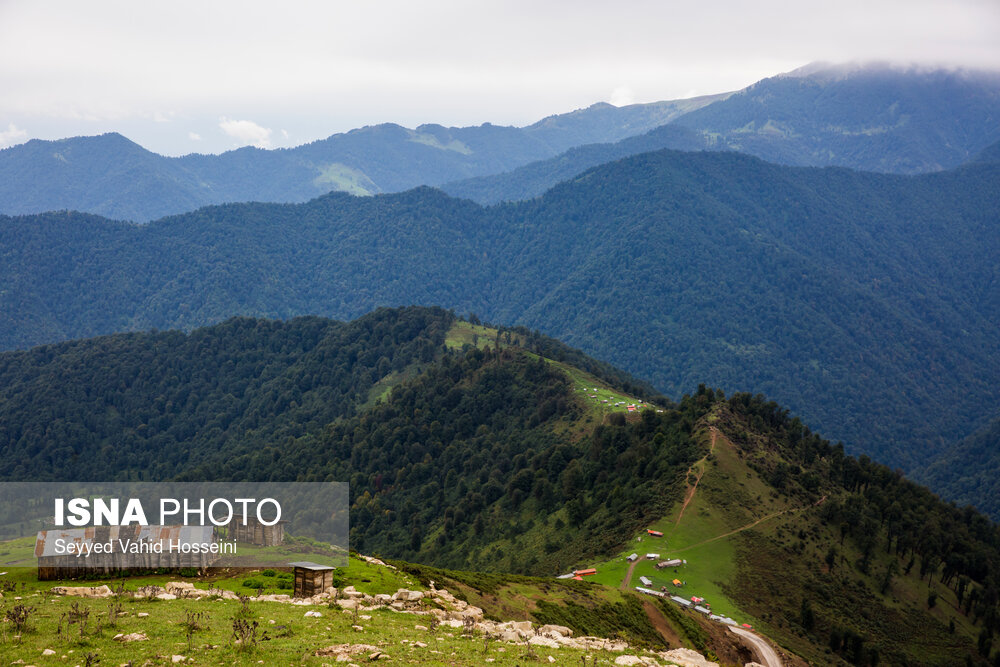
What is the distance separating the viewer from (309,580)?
45.0 meters

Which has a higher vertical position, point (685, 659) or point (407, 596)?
point (407, 596)

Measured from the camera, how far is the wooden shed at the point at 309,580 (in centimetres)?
4491

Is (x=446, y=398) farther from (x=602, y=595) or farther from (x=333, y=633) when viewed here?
(x=333, y=633)

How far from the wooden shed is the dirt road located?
4265cm

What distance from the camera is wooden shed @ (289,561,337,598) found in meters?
A: 44.9

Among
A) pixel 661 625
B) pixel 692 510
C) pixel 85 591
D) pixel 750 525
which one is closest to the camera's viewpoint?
pixel 85 591

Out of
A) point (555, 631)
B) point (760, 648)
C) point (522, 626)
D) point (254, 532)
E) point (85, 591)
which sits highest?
point (85, 591)

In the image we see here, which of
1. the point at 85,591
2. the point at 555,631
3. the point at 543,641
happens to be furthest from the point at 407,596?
the point at 85,591

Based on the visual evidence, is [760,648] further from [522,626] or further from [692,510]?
[522,626]

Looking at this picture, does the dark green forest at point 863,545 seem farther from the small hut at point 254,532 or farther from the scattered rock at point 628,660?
the small hut at point 254,532

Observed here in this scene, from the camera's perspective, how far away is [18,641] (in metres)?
32.0

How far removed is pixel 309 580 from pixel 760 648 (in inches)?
1879

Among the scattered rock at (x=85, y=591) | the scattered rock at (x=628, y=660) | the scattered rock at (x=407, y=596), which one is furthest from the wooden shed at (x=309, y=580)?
the scattered rock at (x=628, y=660)

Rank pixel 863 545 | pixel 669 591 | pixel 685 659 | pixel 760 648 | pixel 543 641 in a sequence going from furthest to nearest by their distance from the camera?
pixel 863 545
pixel 669 591
pixel 760 648
pixel 685 659
pixel 543 641
